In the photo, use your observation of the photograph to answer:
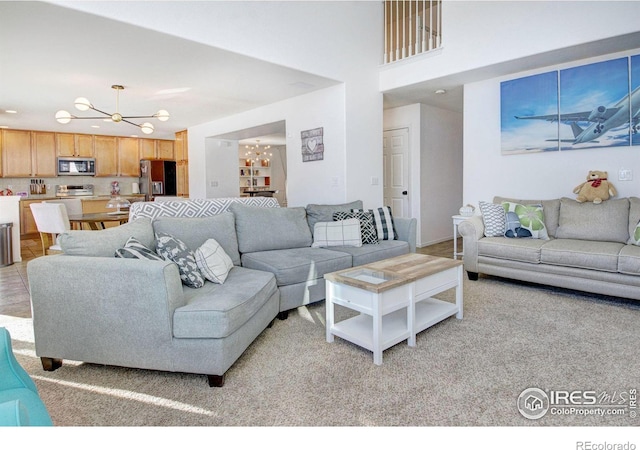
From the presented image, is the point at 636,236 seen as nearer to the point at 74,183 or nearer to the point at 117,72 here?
the point at 117,72

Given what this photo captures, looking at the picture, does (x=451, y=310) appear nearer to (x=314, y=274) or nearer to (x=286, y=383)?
(x=314, y=274)

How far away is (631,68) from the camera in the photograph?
3779 mm

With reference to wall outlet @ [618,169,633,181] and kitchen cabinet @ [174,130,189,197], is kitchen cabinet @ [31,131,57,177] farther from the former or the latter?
wall outlet @ [618,169,633,181]

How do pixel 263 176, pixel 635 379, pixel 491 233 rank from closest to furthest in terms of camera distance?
pixel 635 379
pixel 491 233
pixel 263 176

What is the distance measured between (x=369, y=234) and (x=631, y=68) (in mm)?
3088

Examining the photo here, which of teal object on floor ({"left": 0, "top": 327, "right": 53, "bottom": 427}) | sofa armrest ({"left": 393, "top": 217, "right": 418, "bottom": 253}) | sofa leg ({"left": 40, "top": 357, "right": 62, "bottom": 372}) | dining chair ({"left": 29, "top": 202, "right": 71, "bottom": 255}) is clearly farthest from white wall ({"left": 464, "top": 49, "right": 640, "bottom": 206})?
dining chair ({"left": 29, "top": 202, "right": 71, "bottom": 255})

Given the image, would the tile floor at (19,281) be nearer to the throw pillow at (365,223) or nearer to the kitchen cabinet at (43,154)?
the kitchen cabinet at (43,154)

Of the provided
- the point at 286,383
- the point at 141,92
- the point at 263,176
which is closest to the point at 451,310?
the point at 286,383

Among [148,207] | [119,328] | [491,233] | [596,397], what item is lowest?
[596,397]

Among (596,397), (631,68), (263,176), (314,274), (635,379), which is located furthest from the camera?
(263,176)

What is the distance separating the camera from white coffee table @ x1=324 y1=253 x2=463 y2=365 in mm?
2250

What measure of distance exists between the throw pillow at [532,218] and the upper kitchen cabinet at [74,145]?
27.8 ft

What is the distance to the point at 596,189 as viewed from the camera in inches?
152

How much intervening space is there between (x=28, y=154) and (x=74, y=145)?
2.76 ft
